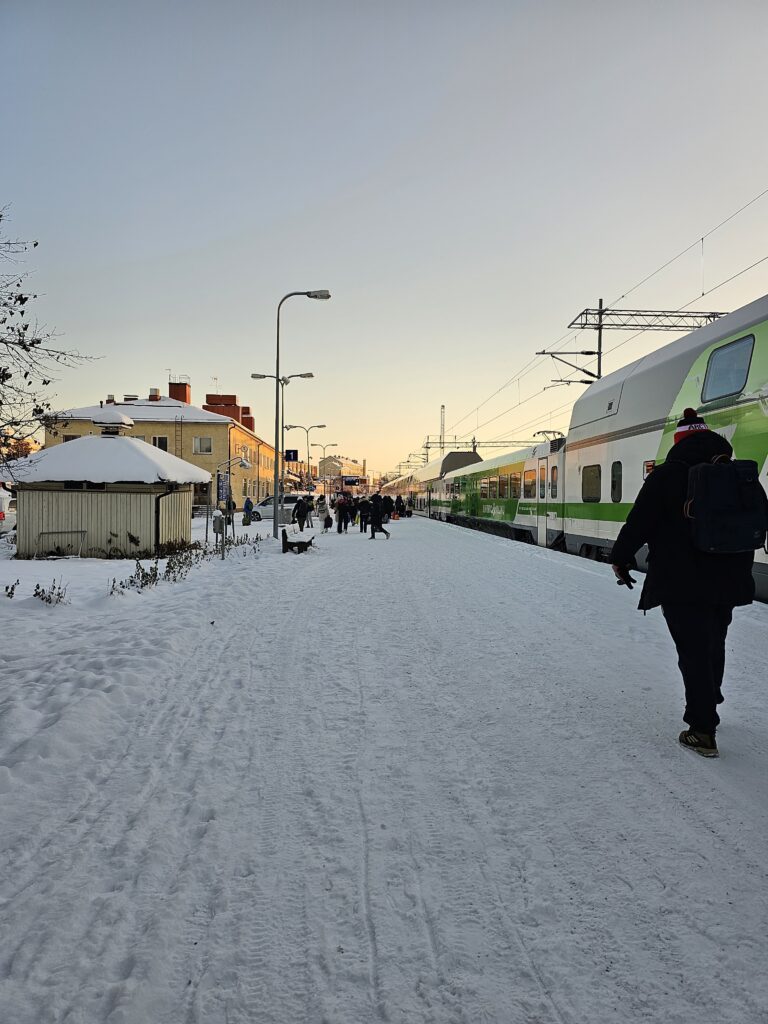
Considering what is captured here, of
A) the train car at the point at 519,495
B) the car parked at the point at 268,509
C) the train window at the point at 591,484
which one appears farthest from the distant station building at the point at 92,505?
the car parked at the point at 268,509

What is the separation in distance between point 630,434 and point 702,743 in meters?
9.05

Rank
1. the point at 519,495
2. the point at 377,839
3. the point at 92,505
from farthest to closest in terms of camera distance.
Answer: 1. the point at 519,495
2. the point at 92,505
3. the point at 377,839

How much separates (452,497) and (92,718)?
1304 inches

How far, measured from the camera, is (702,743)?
3682 mm

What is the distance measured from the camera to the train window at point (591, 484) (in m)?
13.6

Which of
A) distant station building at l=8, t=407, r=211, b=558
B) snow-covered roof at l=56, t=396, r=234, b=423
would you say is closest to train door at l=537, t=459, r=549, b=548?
distant station building at l=8, t=407, r=211, b=558

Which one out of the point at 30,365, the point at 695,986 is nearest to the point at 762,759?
the point at 695,986

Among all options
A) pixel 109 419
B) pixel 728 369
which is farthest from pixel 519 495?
pixel 109 419

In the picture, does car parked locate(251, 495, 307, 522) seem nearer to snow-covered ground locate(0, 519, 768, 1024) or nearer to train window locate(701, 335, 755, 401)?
train window locate(701, 335, 755, 401)

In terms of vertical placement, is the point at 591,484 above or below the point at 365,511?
above

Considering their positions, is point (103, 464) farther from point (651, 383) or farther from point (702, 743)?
point (702, 743)

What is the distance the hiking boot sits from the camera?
3645mm

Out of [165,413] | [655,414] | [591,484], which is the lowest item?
[591,484]

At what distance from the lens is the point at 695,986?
6.47ft
